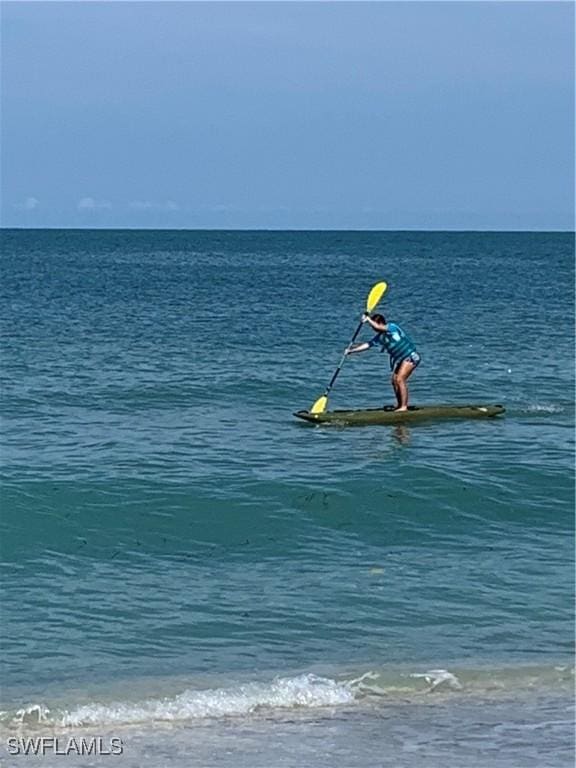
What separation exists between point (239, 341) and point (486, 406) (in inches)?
540

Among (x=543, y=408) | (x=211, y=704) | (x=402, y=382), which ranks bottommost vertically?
(x=211, y=704)

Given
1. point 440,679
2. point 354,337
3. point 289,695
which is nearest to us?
point 289,695

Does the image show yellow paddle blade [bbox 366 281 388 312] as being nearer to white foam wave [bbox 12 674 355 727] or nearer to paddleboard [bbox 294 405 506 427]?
paddleboard [bbox 294 405 506 427]

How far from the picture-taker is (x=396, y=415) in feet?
75.7

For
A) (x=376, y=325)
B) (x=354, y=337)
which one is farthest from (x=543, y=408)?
(x=376, y=325)

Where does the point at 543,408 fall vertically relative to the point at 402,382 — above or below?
below

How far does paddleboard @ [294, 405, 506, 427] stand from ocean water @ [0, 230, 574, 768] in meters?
0.26

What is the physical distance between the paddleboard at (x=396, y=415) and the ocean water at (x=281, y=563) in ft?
0.86

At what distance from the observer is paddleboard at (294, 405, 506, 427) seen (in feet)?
75.2

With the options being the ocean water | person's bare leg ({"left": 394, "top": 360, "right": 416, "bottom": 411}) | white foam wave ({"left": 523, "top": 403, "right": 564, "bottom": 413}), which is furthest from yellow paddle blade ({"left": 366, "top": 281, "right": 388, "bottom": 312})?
white foam wave ({"left": 523, "top": 403, "right": 564, "bottom": 413})

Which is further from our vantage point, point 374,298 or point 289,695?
point 374,298

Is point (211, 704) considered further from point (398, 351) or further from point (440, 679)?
point (398, 351)

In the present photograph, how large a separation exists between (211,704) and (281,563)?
14.7 feet

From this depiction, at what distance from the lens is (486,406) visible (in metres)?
24.2
